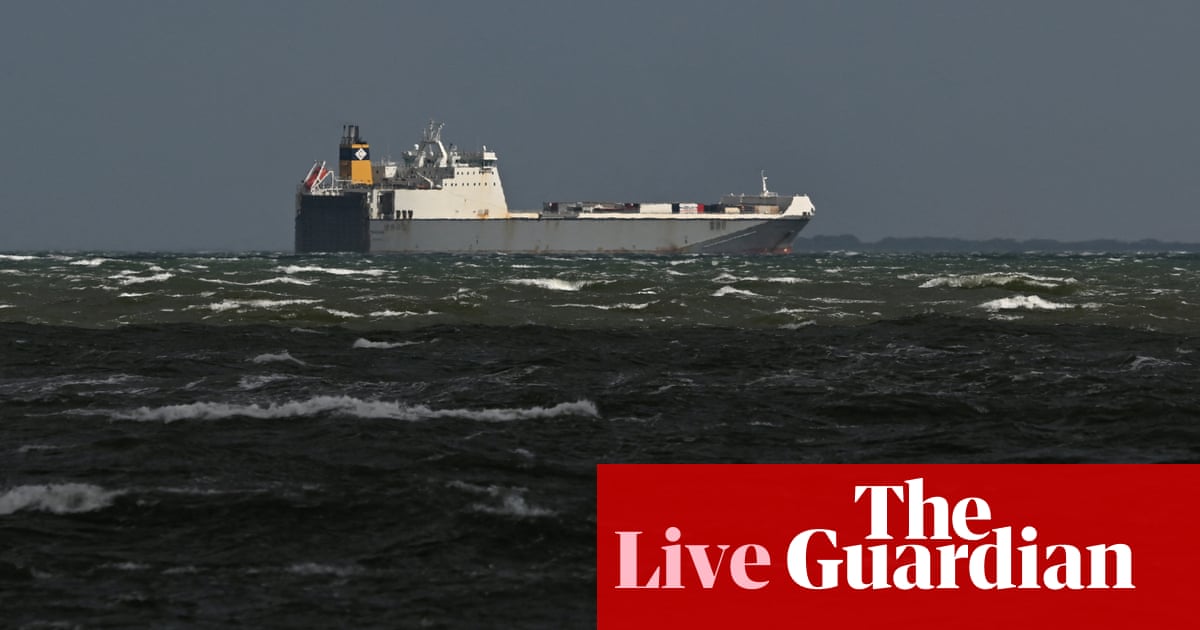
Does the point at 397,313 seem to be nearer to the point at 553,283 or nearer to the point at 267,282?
the point at 553,283

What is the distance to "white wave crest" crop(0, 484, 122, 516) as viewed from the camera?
12.4 meters

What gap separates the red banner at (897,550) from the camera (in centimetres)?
923

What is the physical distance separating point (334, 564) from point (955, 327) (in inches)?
962

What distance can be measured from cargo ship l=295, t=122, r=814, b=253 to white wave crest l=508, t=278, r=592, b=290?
70791mm

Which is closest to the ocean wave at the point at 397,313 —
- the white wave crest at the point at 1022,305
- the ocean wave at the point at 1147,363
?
the white wave crest at the point at 1022,305

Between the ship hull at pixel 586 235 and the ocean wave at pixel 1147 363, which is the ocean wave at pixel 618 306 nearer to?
the ocean wave at pixel 1147 363

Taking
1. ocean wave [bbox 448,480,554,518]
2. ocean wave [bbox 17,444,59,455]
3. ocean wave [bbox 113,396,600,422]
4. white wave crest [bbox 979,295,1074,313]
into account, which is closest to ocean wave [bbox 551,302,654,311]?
white wave crest [bbox 979,295,1074,313]

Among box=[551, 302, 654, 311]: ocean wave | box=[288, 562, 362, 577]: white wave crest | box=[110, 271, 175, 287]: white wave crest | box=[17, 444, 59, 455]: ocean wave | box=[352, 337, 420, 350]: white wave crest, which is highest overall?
box=[288, 562, 362, 577]: white wave crest

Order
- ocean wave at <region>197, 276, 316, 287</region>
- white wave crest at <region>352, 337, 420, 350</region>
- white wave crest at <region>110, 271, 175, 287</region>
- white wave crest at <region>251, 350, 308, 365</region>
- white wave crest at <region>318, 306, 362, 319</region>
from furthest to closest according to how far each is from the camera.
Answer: white wave crest at <region>110, 271, 175, 287</region> → ocean wave at <region>197, 276, 316, 287</region> → white wave crest at <region>318, 306, 362, 319</region> → white wave crest at <region>352, 337, 420, 350</region> → white wave crest at <region>251, 350, 308, 365</region>

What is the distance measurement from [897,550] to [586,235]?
124m

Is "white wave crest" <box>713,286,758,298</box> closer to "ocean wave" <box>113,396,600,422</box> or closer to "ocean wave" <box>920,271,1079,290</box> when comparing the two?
"ocean wave" <box>920,271,1079,290</box>

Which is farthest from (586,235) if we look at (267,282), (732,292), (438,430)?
(438,430)

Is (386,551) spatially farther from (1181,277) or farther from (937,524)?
(1181,277)

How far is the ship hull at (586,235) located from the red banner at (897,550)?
393 feet
